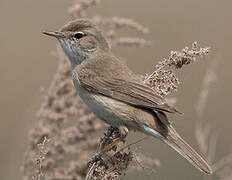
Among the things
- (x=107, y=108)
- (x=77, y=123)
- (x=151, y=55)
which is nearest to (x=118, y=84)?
(x=107, y=108)

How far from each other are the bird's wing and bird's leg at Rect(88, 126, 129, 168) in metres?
0.22

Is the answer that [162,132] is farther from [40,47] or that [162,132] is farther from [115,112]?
[40,47]

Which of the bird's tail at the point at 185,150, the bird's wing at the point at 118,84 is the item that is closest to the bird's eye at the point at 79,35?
the bird's wing at the point at 118,84

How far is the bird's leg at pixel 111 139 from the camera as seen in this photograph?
355 centimetres

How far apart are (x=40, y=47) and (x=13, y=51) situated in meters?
0.65

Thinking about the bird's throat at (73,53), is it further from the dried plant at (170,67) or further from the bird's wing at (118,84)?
the dried plant at (170,67)

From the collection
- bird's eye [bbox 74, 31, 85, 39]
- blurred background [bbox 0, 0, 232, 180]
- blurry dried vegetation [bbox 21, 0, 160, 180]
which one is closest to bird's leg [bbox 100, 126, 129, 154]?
blurry dried vegetation [bbox 21, 0, 160, 180]

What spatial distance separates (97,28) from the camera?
4.73 metres

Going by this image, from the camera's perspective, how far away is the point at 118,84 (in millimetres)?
4164

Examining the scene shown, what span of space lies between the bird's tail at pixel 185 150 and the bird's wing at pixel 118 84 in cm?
26

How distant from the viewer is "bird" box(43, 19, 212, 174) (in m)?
3.83

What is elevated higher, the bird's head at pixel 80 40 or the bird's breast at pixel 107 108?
the bird's head at pixel 80 40

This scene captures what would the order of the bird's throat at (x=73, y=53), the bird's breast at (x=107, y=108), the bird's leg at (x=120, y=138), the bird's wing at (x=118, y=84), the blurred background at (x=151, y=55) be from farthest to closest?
the blurred background at (x=151, y=55), the bird's throat at (x=73, y=53), the bird's breast at (x=107, y=108), the bird's wing at (x=118, y=84), the bird's leg at (x=120, y=138)

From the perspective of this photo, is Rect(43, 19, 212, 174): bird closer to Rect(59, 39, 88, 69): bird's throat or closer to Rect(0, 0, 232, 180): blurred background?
Rect(59, 39, 88, 69): bird's throat
